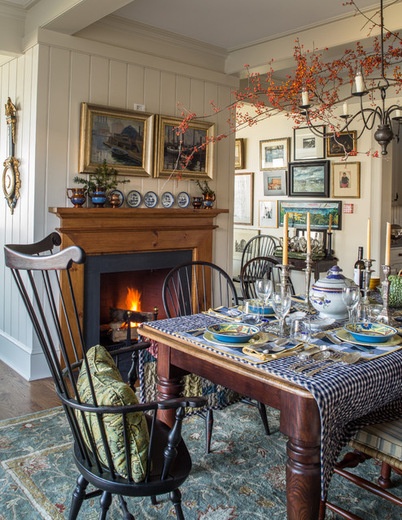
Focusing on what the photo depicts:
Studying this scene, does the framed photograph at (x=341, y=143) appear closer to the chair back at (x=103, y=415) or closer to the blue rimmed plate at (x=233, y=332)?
the blue rimmed plate at (x=233, y=332)

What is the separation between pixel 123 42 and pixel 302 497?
345cm

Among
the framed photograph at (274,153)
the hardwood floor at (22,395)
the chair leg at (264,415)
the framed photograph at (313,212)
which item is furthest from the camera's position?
the framed photograph at (274,153)

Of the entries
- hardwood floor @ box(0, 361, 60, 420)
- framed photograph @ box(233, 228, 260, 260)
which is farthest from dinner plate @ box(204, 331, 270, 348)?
framed photograph @ box(233, 228, 260, 260)

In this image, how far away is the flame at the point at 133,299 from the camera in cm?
432

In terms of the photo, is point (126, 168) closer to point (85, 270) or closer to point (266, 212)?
point (85, 270)

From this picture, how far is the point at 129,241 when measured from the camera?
13.0 ft

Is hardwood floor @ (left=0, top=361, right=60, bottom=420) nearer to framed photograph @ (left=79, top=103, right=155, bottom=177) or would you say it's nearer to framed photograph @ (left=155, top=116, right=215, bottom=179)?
framed photograph @ (left=79, top=103, right=155, bottom=177)

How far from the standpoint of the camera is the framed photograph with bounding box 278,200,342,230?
595cm

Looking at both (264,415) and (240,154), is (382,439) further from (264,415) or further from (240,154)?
(240,154)

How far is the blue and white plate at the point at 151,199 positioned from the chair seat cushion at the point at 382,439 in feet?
8.75

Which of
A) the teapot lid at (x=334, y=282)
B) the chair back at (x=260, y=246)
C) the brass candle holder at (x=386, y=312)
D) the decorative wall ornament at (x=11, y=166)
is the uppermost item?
the decorative wall ornament at (x=11, y=166)

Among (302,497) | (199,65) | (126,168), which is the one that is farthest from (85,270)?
(302,497)

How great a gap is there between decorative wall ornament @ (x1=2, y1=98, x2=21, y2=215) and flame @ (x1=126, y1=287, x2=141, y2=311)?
3.74ft

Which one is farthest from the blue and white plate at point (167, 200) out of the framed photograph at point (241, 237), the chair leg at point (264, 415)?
the framed photograph at point (241, 237)
